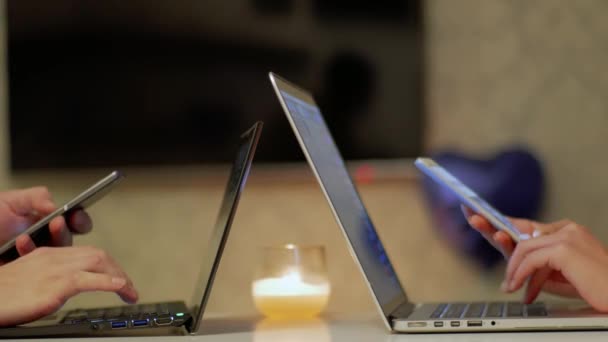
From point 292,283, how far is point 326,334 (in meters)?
0.24

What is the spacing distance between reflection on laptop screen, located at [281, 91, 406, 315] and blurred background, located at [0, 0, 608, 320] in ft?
1.95

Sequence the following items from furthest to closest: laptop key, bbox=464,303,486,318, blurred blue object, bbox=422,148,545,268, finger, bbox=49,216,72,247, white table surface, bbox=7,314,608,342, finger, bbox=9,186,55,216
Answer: blurred blue object, bbox=422,148,545,268, finger, bbox=9,186,55,216, finger, bbox=49,216,72,247, laptop key, bbox=464,303,486,318, white table surface, bbox=7,314,608,342

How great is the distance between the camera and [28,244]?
39.4 inches

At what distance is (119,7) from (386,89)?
618mm

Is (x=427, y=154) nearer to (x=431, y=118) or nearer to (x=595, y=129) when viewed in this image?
(x=431, y=118)

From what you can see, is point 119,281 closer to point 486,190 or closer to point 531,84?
point 486,190

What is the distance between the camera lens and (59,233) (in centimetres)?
104

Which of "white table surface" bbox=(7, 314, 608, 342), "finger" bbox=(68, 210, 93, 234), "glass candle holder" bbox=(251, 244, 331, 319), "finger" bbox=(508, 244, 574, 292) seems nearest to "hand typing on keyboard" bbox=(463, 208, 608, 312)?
"finger" bbox=(508, 244, 574, 292)

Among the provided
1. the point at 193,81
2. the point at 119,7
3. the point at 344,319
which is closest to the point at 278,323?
the point at 344,319

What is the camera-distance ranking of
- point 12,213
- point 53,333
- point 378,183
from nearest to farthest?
point 53,333 → point 12,213 → point 378,183

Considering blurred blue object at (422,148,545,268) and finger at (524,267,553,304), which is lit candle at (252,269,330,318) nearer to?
finger at (524,267,553,304)

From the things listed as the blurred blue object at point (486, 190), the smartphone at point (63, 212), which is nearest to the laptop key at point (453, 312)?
the smartphone at point (63, 212)

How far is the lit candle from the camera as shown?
112 centimetres

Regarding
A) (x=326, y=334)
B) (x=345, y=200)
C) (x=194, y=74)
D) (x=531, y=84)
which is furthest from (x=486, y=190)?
(x=326, y=334)
